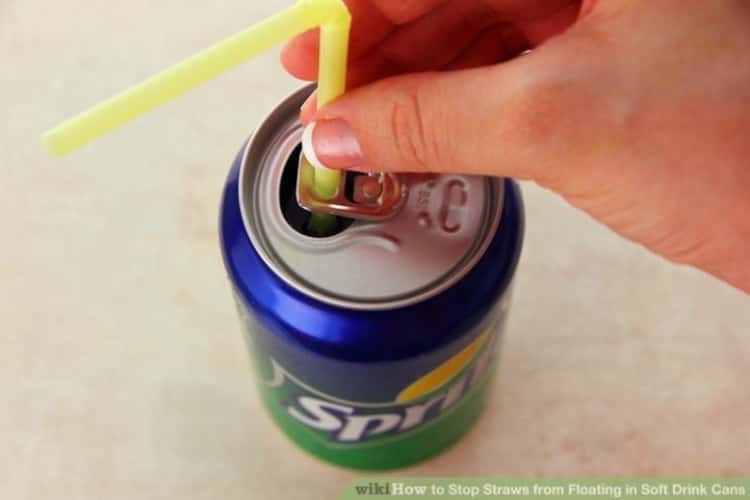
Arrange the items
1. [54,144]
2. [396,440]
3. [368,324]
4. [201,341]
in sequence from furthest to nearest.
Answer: [201,341] < [396,440] < [368,324] < [54,144]

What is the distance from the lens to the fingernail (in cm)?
49

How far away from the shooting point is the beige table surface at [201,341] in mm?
707

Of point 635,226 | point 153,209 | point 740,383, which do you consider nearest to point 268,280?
point 635,226

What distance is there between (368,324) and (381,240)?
50mm

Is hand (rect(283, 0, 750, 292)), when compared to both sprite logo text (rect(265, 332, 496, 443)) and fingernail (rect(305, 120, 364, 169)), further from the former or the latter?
sprite logo text (rect(265, 332, 496, 443))

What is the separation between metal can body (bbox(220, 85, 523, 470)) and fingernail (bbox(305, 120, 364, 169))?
5 cm

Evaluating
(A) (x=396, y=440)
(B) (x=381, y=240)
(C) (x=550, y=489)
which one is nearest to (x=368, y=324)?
(B) (x=381, y=240)

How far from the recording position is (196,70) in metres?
0.41

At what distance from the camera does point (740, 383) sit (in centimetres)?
73

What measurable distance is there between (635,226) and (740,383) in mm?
302

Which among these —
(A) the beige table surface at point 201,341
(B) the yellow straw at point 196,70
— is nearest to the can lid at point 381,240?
(B) the yellow straw at point 196,70

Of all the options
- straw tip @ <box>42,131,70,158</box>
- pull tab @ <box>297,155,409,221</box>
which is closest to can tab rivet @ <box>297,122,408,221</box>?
pull tab @ <box>297,155,409,221</box>

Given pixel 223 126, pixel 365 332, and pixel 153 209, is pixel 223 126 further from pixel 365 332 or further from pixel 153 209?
pixel 365 332

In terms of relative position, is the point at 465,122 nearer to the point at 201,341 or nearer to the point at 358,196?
the point at 358,196
